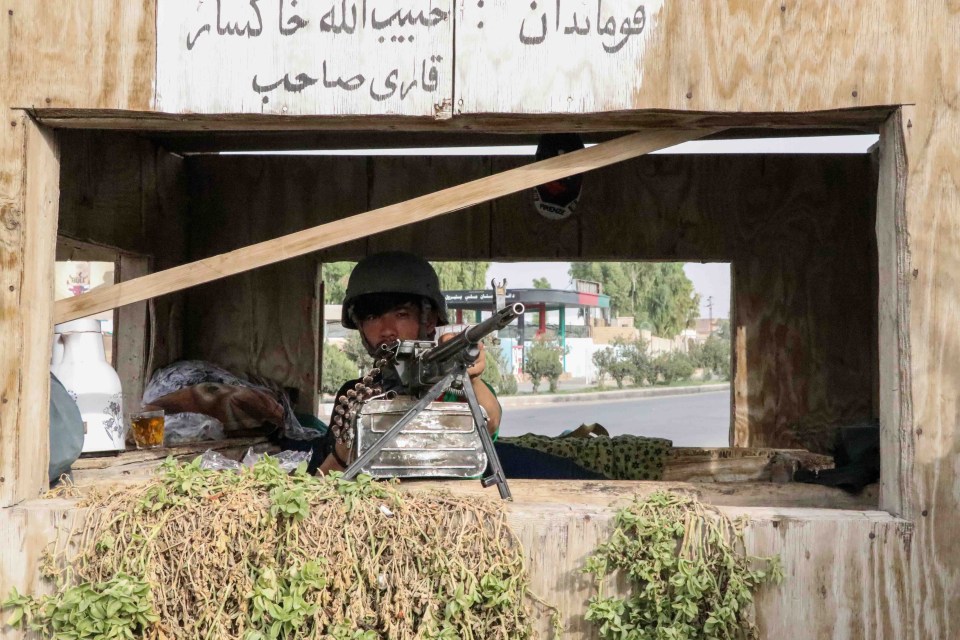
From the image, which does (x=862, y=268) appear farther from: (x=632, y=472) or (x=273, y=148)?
(x=273, y=148)

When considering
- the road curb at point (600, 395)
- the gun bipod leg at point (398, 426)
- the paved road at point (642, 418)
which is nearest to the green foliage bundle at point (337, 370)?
the road curb at point (600, 395)

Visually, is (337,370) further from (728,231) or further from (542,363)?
(728,231)

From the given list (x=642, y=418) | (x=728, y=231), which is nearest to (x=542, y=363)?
(x=642, y=418)

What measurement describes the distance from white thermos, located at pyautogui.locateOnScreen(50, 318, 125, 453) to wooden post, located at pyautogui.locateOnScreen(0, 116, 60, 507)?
2.95 ft

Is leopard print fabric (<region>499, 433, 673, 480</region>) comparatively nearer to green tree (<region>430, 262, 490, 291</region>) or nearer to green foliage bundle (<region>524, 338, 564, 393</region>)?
green foliage bundle (<region>524, 338, 564, 393</region>)

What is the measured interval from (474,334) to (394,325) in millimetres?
1466

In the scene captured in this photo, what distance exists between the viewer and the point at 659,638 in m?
2.97

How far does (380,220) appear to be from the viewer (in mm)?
3291

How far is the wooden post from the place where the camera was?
316cm

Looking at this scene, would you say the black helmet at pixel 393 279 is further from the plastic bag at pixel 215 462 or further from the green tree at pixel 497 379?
the green tree at pixel 497 379

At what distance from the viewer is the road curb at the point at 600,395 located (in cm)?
2933

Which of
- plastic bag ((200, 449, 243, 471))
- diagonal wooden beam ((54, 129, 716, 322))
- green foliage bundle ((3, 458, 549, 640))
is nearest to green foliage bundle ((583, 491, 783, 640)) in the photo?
Result: green foliage bundle ((3, 458, 549, 640))

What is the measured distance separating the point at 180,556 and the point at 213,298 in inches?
150

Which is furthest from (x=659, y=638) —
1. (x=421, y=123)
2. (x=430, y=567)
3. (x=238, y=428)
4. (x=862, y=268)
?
(x=862, y=268)
